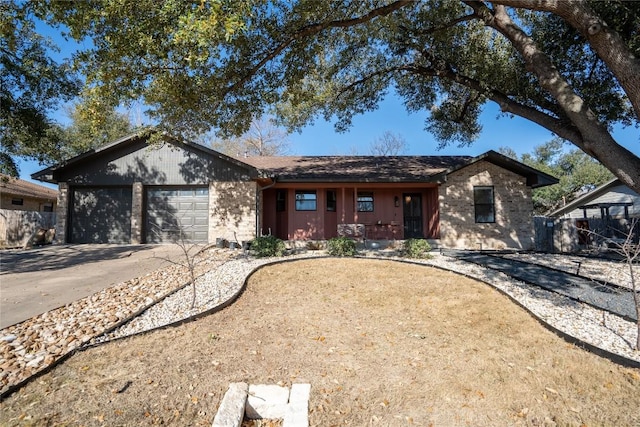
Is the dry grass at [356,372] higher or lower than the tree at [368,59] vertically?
lower

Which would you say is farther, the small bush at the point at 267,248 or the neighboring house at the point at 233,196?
the neighboring house at the point at 233,196

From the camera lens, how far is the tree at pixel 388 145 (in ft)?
107

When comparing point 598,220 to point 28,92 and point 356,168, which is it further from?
point 28,92

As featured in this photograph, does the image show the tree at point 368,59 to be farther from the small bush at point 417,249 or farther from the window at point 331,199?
the small bush at point 417,249

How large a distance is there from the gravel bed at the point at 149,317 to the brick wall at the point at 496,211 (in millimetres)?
5483

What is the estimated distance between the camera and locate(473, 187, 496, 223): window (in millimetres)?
12773

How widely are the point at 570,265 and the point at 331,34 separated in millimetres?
9065

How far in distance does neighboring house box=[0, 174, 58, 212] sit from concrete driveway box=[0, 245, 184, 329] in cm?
1027

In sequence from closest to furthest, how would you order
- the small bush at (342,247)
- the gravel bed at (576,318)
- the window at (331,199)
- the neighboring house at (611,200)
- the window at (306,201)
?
1. the gravel bed at (576,318)
2. the small bush at (342,247)
3. the window at (306,201)
4. the window at (331,199)
5. the neighboring house at (611,200)

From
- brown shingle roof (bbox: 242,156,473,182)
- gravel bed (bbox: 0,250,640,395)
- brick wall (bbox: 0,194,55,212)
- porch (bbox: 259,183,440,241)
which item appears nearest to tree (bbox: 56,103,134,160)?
brick wall (bbox: 0,194,55,212)

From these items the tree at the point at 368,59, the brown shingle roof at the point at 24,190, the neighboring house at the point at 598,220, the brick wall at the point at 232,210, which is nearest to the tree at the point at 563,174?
the neighboring house at the point at 598,220

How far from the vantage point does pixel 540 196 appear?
95.9 ft

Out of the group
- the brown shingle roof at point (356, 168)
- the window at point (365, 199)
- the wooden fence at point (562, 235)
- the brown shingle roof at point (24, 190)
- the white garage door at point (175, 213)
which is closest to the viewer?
the wooden fence at point (562, 235)

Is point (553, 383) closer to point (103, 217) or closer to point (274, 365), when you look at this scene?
point (274, 365)
